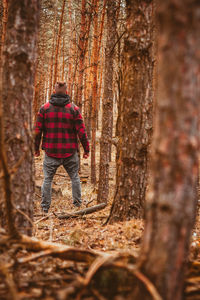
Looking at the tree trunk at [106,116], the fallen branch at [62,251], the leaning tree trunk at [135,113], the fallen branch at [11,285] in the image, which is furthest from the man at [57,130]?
the fallen branch at [11,285]

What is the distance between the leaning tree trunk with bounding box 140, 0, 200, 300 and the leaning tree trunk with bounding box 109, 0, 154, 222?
198cm

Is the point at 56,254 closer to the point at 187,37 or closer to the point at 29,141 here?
the point at 29,141

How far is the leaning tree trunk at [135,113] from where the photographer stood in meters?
3.07

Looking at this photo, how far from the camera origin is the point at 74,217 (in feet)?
15.0

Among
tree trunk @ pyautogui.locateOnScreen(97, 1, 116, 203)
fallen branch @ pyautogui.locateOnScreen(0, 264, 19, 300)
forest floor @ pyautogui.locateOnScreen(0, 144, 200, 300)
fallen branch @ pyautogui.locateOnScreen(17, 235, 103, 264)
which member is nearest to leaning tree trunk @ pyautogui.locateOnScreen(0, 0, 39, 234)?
fallen branch @ pyautogui.locateOnScreen(17, 235, 103, 264)

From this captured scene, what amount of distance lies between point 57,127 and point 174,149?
4046mm

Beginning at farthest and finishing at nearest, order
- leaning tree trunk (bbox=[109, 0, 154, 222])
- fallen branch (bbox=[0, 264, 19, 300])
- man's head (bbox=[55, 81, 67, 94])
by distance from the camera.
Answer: man's head (bbox=[55, 81, 67, 94])
leaning tree trunk (bbox=[109, 0, 154, 222])
fallen branch (bbox=[0, 264, 19, 300])

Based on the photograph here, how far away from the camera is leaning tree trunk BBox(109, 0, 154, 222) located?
3.07 meters

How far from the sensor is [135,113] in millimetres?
3180

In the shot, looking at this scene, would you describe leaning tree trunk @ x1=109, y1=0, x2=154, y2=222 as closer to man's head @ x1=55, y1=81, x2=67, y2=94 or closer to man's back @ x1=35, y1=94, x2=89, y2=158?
man's back @ x1=35, y1=94, x2=89, y2=158

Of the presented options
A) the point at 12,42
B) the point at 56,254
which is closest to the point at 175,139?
the point at 56,254

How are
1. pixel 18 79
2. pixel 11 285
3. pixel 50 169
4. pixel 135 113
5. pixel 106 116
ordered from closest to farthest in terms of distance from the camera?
pixel 11 285 < pixel 18 79 < pixel 135 113 < pixel 50 169 < pixel 106 116

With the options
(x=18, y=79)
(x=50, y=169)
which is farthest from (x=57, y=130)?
(x=18, y=79)

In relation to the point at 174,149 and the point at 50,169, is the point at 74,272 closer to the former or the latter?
the point at 174,149
